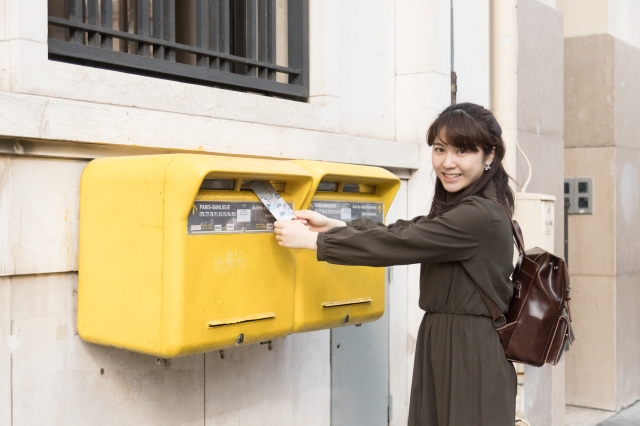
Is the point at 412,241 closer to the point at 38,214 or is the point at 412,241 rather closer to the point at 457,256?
the point at 457,256

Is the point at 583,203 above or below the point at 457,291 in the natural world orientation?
above

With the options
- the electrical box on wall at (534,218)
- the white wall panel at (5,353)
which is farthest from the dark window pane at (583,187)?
the white wall panel at (5,353)

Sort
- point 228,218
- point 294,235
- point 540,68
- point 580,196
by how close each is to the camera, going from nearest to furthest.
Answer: point 228,218 < point 294,235 < point 540,68 < point 580,196

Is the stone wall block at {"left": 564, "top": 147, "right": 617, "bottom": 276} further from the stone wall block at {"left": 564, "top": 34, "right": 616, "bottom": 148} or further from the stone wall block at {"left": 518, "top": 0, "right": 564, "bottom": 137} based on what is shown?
the stone wall block at {"left": 518, "top": 0, "right": 564, "bottom": 137}

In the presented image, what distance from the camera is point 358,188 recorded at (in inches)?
150

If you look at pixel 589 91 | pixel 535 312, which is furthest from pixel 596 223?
pixel 535 312

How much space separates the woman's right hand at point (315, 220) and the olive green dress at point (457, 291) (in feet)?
0.44

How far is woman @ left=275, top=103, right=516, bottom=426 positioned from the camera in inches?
122

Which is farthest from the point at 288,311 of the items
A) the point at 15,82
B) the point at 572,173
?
the point at 572,173

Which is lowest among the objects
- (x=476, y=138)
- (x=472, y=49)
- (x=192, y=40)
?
(x=476, y=138)

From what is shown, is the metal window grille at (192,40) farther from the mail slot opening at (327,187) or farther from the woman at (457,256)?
the woman at (457,256)

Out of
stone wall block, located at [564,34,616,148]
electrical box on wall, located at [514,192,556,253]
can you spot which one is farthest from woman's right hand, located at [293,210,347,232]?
stone wall block, located at [564,34,616,148]

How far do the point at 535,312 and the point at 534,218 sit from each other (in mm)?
2409

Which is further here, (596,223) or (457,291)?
(596,223)
